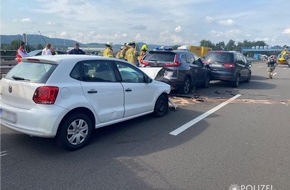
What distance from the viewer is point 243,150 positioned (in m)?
5.15

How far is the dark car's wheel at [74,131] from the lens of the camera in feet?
15.5

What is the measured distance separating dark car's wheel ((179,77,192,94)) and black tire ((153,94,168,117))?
310 centimetres

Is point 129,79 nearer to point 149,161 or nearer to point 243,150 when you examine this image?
point 149,161

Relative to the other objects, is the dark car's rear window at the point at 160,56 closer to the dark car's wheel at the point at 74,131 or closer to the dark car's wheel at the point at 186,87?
the dark car's wheel at the point at 186,87

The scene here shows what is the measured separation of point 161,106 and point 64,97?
3226 millimetres

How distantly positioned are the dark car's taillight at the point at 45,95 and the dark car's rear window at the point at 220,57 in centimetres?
1067

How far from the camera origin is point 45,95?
4555 millimetres

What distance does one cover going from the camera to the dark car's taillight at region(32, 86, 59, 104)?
4555mm

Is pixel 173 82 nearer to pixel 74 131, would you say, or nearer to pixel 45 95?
pixel 74 131

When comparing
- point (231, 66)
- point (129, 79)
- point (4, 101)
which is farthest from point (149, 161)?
point (231, 66)

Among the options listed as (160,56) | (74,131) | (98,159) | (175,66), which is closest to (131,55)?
(160,56)

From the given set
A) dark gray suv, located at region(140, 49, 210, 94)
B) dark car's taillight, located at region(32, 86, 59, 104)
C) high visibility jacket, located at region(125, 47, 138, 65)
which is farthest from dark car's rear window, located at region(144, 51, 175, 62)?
dark car's taillight, located at region(32, 86, 59, 104)

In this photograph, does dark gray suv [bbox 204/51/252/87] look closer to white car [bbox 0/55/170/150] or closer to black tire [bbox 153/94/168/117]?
black tire [bbox 153/94/168/117]

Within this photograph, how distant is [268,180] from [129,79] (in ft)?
10.9
